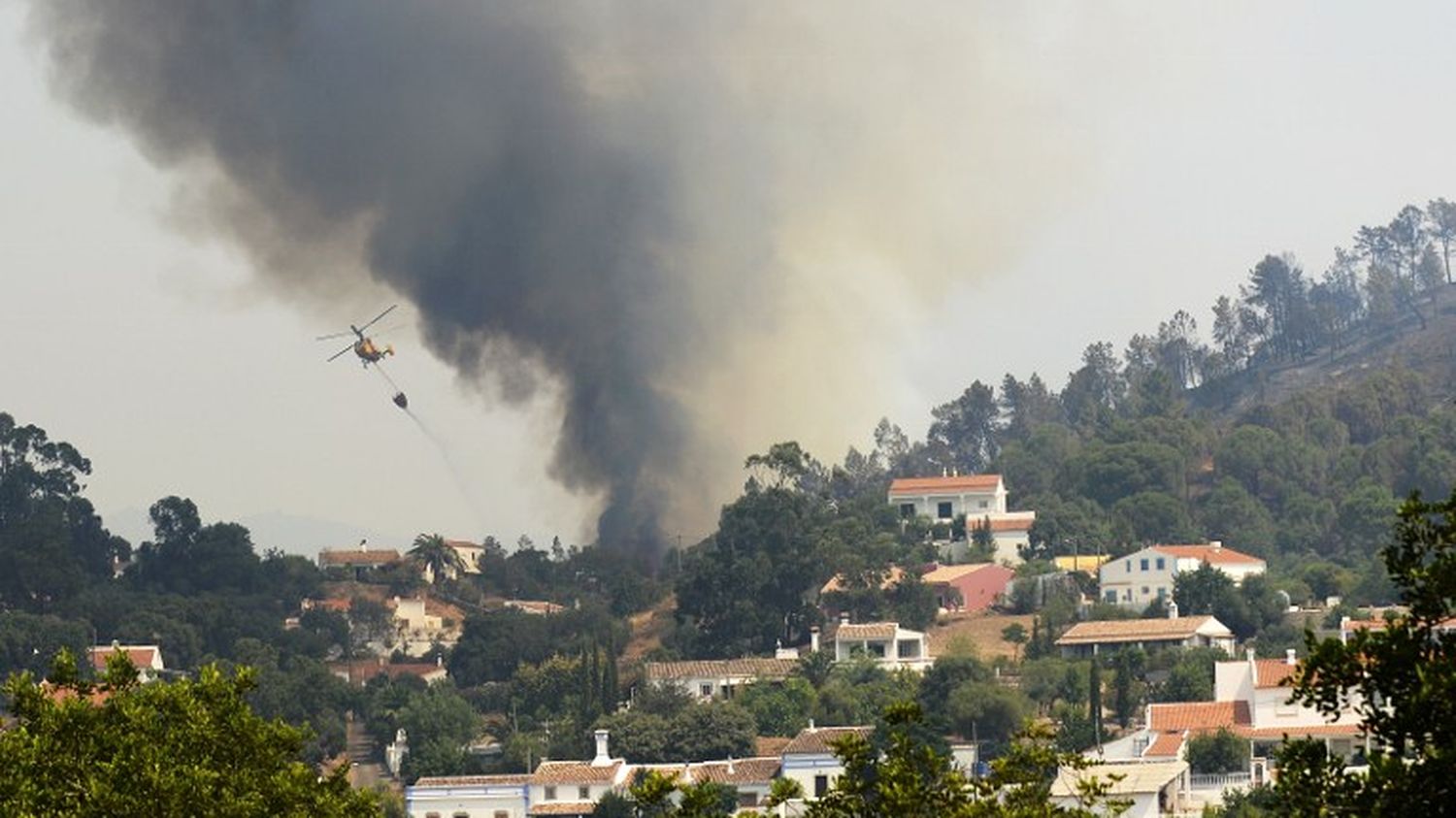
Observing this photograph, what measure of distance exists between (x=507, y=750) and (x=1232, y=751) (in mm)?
27730

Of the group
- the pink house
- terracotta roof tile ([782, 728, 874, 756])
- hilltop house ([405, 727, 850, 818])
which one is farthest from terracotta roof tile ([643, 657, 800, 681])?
terracotta roof tile ([782, 728, 874, 756])

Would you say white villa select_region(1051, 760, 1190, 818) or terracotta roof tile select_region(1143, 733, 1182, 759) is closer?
white villa select_region(1051, 760, 1190, 818)

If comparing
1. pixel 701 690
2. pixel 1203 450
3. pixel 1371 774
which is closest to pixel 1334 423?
pixel 1203 450

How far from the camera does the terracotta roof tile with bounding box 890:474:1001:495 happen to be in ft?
509

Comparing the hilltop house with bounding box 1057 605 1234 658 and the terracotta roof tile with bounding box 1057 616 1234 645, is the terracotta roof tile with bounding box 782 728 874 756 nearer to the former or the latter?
the hilltop house with bounding box 1057 605 1234 658

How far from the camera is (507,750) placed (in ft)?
346

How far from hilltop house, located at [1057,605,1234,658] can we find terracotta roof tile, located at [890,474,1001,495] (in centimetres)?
3765

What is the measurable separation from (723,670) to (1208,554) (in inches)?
1079

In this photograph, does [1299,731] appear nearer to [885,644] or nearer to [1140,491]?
[885,644]

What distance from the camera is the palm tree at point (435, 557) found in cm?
14925

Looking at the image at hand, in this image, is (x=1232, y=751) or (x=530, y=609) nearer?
(x=1232, y=751)

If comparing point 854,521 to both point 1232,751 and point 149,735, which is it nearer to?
point 1232,751

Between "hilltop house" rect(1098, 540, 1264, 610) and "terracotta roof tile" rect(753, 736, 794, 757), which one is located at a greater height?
"hilltop house" rect(1098, 540, 1264, 610)

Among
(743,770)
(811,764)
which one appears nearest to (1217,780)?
(811,764)
